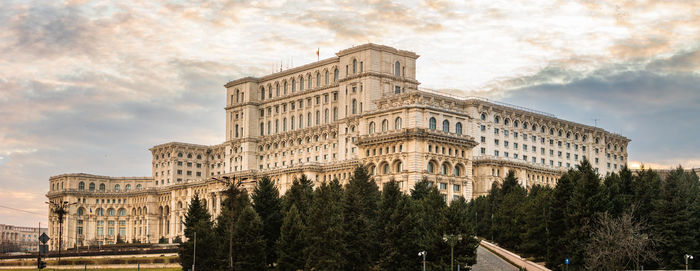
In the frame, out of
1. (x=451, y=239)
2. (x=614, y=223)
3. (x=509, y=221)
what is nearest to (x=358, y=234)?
(x=451, y=239)

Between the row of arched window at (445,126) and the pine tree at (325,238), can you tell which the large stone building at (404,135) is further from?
the pine tree at (325,238)

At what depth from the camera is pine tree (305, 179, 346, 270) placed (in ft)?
302

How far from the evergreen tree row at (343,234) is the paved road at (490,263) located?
714 centimetres

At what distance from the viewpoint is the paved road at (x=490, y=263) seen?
97.2m

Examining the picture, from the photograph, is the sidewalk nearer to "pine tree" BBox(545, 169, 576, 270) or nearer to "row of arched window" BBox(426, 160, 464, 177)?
"pine tree" BBox(545, 169, 576, 270)

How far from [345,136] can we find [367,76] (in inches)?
516

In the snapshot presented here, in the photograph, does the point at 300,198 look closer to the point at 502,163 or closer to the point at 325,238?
the point at 325,238

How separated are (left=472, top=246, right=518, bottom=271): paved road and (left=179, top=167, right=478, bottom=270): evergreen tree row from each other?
714 centimetres

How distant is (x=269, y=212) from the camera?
107m

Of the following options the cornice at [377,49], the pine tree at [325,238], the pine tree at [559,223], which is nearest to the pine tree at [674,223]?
the pine tree at [559,223]

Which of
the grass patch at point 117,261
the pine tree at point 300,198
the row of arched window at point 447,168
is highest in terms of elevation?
the row of arched window at point 447,168

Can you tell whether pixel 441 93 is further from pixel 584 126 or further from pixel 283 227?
pixel 283 227

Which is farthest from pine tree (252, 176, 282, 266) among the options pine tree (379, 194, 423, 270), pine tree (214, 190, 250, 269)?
pine tree (379, 194, 423, 270)

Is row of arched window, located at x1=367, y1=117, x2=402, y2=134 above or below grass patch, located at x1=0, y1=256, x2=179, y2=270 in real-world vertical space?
above
